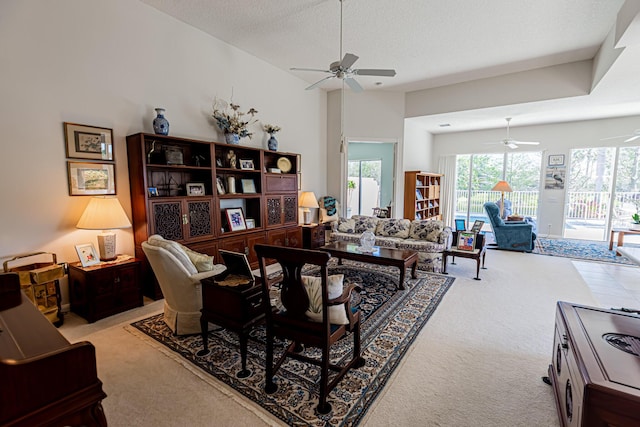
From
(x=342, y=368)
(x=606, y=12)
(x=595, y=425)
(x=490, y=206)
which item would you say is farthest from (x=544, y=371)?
(x=490, y=206)

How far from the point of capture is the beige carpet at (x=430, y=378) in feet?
5.90

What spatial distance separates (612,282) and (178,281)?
5705mm

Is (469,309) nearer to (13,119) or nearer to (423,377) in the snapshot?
(423,377)

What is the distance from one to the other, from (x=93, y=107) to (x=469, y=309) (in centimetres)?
474

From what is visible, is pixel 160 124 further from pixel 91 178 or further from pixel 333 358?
pixel 333 358

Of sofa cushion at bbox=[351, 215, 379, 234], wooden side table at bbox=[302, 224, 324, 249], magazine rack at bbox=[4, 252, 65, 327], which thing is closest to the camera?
magazine rack at bbox=[4, 252, 65, 327]

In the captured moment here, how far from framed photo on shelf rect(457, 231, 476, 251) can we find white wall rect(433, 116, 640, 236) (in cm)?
474

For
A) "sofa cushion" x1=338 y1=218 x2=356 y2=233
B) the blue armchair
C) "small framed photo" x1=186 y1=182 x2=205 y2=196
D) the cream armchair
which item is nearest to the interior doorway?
the blue armchair

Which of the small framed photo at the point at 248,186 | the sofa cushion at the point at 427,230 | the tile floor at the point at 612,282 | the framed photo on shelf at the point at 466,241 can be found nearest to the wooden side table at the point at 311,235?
the small framed photo at the point at 248,186

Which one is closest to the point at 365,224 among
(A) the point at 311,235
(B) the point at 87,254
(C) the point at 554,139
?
(A) the point at 311,235

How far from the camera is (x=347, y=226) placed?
5664 mm

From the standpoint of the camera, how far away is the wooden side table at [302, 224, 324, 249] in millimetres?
5756

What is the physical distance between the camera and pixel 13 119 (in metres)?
2.74

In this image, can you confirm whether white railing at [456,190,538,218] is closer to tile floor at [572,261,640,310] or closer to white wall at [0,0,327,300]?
tile floor at [572,261,640,310]
